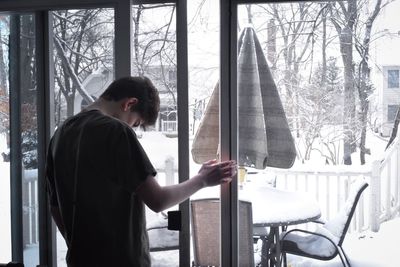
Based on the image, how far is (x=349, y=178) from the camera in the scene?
1980 millimetres

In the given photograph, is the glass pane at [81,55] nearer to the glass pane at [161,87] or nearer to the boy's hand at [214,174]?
the glass pane at [161,87]

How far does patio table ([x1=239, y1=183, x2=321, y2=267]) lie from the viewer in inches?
81.0

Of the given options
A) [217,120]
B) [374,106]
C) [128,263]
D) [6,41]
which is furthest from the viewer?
[6,41]

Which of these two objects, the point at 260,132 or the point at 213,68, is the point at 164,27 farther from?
the point at 260,132

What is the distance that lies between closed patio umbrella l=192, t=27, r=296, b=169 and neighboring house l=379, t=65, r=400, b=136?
41 centimetres

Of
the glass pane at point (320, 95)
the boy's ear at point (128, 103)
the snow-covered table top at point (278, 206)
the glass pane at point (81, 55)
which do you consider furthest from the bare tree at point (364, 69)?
the glass pane at point (81, 55)

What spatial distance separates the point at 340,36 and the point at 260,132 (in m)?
0.55

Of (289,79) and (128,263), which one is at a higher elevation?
(289,79)

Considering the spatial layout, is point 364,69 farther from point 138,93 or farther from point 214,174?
point 138,93

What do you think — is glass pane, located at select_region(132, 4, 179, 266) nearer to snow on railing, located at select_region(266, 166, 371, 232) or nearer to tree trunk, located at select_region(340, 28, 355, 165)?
snow on railing, located at select_region(266, 166, 371, 232)

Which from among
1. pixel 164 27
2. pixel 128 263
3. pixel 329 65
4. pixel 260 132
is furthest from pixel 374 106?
pixel 128 263

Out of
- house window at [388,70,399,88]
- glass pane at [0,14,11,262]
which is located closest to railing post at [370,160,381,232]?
house window at [388,70,399,88]

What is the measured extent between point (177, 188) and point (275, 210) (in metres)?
0.76

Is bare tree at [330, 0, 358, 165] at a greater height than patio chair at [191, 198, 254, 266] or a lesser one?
greater
